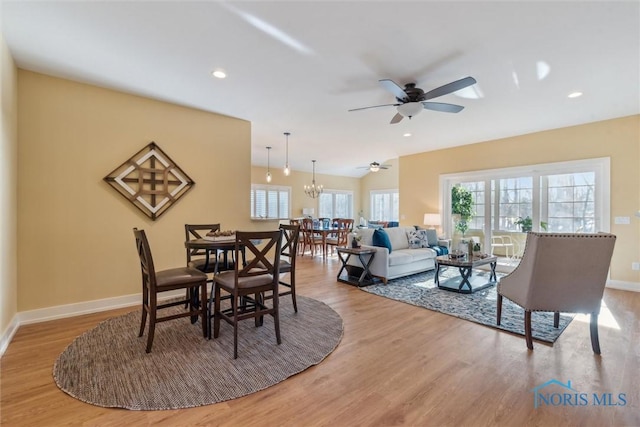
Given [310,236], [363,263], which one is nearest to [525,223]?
[363,263]

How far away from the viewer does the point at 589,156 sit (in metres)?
4.59

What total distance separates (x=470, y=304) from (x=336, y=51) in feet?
10.8

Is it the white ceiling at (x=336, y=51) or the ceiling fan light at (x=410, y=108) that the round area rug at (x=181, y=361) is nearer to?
the ceiling fan light at (x=410, y=108)

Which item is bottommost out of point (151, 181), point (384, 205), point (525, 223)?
point (525, 223)

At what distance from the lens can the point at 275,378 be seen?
6.43 ft

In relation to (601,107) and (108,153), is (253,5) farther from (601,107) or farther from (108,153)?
(601,107)

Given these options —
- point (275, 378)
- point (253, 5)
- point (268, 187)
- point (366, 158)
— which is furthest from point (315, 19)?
point (268, 187)

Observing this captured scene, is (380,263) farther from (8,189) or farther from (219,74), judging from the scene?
(8,189)

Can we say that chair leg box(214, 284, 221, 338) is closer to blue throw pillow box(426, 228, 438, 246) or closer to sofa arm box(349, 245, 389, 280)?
sofa arm box(349, 245, 389, 280)

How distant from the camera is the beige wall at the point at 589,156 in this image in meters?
4.24

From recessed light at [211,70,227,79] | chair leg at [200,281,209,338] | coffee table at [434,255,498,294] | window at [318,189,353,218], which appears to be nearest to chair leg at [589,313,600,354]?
coffee table at [434,255,498,294]

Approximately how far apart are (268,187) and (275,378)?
24.9 feet

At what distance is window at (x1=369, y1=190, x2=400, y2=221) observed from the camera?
10.7 m

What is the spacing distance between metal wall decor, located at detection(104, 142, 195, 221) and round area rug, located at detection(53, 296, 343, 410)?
1.42 metres
